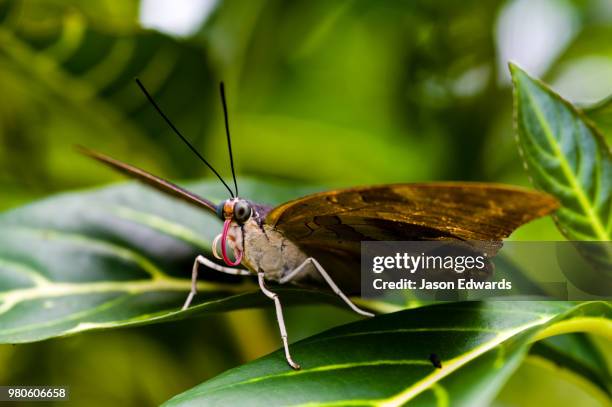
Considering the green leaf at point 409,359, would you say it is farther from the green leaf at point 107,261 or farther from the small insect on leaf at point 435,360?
the green leaf at point 107,261

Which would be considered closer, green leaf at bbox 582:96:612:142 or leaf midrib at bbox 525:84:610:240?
leaf midrib at bbox 525:84:610:240

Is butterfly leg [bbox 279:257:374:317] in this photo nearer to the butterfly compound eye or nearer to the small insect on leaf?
the butterfly compound eye

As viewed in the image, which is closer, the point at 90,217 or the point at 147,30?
the point at 90,217

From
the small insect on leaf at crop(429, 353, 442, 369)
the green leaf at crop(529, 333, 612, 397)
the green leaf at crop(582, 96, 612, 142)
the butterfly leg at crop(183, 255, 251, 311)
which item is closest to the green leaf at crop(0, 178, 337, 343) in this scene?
the butterfly leg at crop(183, 255, 251, 311)

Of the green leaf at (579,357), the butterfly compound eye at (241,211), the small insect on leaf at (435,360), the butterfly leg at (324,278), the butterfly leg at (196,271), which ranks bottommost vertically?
the green leaf at (579,357)

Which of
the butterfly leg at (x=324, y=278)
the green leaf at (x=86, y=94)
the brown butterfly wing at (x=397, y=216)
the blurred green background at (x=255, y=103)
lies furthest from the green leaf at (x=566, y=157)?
the green leaf at (x=86, y=94)

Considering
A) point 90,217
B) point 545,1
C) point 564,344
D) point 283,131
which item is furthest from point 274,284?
point 545,1

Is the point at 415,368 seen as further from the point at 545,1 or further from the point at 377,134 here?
the point at 545,1
